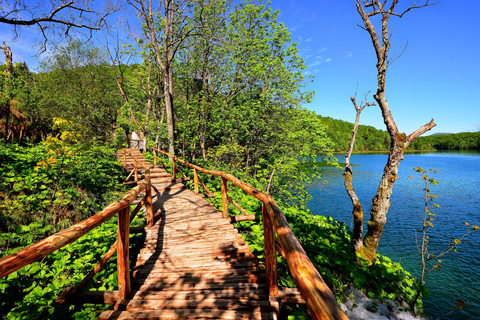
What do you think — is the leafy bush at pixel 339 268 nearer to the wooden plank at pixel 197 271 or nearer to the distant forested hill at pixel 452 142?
the wooden plank at pixel 197 271

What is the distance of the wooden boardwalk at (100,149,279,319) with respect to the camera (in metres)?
2.28

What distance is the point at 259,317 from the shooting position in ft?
7.16

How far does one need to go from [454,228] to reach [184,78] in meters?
22.5

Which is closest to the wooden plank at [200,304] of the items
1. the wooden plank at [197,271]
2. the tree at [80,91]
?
the wooden plank at [197,271]

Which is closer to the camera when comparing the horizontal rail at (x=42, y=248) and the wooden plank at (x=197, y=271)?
the horizontal rail at (x=42, y=248)

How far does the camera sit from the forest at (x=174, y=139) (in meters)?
4.23

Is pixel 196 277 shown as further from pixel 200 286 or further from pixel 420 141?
pixel 420 141

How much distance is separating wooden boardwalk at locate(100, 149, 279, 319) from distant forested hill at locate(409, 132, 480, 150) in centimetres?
16837

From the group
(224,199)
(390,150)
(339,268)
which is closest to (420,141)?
(390,150)

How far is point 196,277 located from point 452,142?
184m

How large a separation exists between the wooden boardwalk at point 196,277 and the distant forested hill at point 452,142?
552 feet

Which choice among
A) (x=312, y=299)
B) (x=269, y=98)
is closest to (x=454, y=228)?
(x=269, y=98)

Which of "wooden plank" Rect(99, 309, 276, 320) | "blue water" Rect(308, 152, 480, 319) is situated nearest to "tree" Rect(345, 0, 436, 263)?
"blue water" Rect(308, 152, 480, 319)

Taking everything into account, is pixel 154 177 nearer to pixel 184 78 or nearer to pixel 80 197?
pixel 80 197
